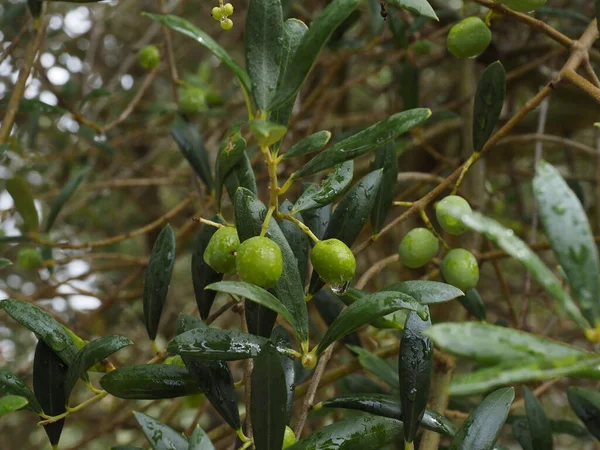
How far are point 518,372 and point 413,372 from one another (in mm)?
369

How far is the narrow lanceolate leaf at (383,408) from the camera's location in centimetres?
84

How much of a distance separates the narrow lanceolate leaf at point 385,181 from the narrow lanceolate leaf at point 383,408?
0.95 ft

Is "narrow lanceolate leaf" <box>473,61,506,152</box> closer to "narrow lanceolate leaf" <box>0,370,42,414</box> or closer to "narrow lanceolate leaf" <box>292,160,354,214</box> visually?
"narrow lanceolate leaf" <box>292,160,354,214</box>

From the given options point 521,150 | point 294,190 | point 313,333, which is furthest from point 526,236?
point 313,333

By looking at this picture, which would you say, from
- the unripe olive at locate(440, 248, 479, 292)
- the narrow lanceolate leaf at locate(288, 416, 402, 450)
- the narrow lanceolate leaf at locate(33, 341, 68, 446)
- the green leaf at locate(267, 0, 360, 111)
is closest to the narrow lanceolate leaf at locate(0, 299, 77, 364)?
the narrow lanceolate leaf at locate(33, 341, 68, 446)

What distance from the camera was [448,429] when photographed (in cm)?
84

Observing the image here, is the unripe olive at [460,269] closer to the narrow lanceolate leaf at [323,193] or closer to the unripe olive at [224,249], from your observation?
the narrow lanceolate leaf at [323,193]

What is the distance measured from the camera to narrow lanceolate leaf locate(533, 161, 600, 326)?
501 millimetres

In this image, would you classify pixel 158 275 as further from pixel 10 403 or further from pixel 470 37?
pixel 470 37

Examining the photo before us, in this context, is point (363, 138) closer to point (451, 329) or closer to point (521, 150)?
point (451, 329)

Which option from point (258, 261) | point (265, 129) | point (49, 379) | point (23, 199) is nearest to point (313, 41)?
point (265, 129)

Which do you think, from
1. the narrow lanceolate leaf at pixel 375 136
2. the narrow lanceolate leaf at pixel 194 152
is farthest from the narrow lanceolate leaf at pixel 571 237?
the narrow lanceolate leaf at pixel 194 152

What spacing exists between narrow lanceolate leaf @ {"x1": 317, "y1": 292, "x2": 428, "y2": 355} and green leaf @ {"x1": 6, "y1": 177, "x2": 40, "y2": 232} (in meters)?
0.91

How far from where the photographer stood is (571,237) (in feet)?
1.70
